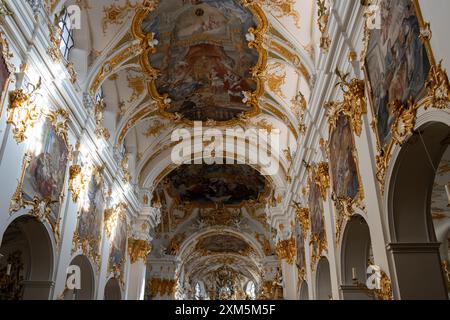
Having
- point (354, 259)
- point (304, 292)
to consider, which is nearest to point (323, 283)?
point (304, 292)

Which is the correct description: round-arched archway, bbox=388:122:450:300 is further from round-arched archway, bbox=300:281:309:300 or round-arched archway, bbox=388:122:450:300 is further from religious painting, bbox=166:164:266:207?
religious painting, bbox=166:164:266:207

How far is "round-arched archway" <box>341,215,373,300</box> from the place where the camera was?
10773 mm

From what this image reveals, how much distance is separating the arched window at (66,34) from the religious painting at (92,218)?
403cm

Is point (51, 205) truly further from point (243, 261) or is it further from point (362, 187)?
point (243, 261)

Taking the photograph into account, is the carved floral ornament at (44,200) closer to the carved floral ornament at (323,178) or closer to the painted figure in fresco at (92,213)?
the painted figure in fresco at (92,213)

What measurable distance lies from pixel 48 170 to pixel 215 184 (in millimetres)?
17455

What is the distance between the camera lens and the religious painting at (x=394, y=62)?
667 cm

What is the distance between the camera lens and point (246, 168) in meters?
26.1

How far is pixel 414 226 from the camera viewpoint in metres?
7.78

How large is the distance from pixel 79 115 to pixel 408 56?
9472 mm

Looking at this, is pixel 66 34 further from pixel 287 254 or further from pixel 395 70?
pixel 287 254

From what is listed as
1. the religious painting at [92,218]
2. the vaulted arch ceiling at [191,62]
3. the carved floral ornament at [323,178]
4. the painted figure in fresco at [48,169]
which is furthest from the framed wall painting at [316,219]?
the painted figure in fresco at [48,169]

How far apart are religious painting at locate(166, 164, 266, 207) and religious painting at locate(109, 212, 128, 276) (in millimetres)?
7697
